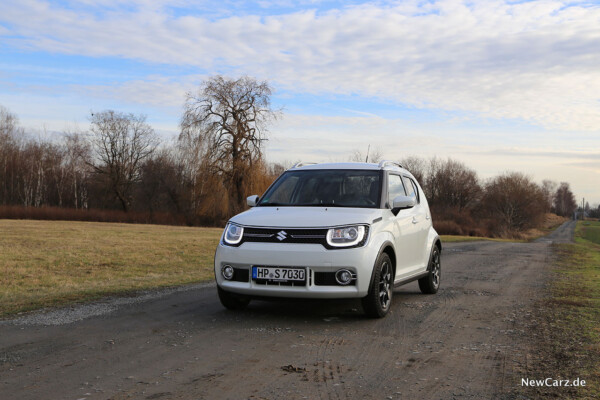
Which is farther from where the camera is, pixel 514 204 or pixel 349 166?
pixel 514 204

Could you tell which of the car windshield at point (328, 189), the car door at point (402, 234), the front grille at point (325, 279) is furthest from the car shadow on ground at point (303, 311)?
the car windshield at point (328, 189)

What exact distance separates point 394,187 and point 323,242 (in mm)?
2143

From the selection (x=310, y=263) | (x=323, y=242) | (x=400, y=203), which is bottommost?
(x=310, y=263)

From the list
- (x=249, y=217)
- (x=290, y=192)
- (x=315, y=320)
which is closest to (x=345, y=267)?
(x=315, y=320)

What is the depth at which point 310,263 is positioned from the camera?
604 cm

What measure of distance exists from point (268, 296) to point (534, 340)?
2841 millimetres

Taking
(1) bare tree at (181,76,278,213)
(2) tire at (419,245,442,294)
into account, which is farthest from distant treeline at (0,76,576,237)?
(2) tire at (419,245,442,294)

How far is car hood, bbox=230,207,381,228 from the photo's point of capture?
6277mm

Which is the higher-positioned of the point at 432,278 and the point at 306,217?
the point at 306,217

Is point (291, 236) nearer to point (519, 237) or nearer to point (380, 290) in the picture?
point (380, 290)

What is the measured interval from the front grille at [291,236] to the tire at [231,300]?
34.7 inches

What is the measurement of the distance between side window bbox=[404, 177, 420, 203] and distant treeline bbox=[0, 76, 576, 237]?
107 ft

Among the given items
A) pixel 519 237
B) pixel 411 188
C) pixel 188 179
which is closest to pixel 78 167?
pixel 188 179

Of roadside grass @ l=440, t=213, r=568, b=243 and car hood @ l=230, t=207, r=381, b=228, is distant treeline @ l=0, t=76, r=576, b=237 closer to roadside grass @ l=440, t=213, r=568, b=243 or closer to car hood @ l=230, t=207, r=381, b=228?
roadside grass @ l=440, t=213, r=568, b=243
